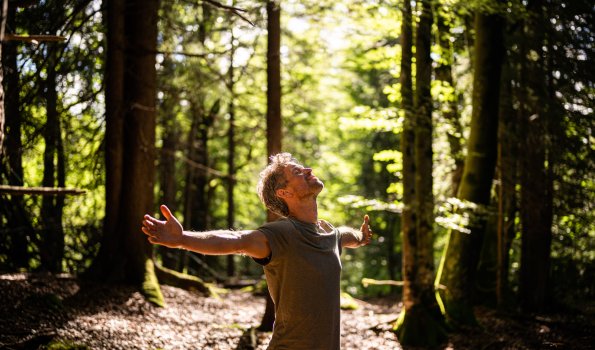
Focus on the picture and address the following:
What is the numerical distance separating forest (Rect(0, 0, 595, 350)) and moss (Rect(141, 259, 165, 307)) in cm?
3

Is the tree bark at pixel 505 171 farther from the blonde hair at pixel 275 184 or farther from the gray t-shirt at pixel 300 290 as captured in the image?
the gray t-shirt at pixel 300 290

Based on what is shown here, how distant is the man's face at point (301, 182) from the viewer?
148 inches

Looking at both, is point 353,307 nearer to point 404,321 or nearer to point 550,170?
point 404,321

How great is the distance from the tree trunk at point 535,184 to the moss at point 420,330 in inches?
112

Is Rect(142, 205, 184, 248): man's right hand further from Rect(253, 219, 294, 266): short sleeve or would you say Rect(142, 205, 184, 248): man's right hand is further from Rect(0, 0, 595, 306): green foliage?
Rect(0, 0, 595, 306): green foliage

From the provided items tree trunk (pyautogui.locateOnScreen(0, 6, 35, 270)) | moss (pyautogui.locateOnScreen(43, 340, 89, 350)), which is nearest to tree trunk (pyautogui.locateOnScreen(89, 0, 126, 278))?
tree trunk (pyautogui.locateOnScreen(0, 6, 35, 270))

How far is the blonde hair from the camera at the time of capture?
12.6 feet

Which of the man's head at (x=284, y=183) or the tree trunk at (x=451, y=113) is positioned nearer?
the man's head at (x=284, y=183)

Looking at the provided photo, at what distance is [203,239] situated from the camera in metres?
3.04

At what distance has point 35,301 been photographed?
7707 millimetres

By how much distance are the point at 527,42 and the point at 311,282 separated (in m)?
8.49

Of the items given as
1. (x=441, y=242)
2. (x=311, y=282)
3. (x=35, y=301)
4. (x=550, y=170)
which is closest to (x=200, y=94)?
(x=35, y=301)

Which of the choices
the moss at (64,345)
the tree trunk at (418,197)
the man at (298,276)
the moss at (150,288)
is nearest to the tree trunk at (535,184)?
the tree trunk at (418,197)

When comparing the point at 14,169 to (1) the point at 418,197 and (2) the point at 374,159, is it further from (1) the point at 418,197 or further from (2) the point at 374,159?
(1) the point at 418,197
